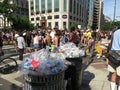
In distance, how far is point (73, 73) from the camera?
552cm

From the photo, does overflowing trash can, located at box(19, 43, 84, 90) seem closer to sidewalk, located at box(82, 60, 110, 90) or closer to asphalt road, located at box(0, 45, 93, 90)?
sidewalk, located at box(82, 60, 110, 90)

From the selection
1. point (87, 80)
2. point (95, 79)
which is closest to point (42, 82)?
point (87, 80)

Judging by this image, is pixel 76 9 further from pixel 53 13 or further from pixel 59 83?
pixel 59 83

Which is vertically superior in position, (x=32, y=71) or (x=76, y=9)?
(x=76, y=9)

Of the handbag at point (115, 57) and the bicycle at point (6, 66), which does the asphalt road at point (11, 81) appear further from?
the handbag at point (115, 57)

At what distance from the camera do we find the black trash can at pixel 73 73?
546 centimetres

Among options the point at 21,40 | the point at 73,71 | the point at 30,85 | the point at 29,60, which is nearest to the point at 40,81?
the point at 30,85

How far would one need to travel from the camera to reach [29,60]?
4.14 m

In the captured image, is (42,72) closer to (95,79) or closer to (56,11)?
(95,79)

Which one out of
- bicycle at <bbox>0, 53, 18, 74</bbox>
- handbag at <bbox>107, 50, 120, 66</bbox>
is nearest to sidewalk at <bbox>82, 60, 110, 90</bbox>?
handbag at <bbox>107, 50, 120, 66</bbox>

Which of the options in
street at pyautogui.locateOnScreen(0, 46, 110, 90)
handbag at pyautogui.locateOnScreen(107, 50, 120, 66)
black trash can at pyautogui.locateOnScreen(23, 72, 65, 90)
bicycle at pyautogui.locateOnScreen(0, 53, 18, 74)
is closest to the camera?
black trash can at pyautogui.locateOnScreen(23, 72, 65, 90)

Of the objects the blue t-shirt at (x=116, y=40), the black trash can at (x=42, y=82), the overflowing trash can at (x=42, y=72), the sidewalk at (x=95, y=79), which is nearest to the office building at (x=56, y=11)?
the sidewalk at (x=95, y=79)

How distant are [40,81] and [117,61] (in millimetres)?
1892

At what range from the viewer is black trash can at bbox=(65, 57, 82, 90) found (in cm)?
546
